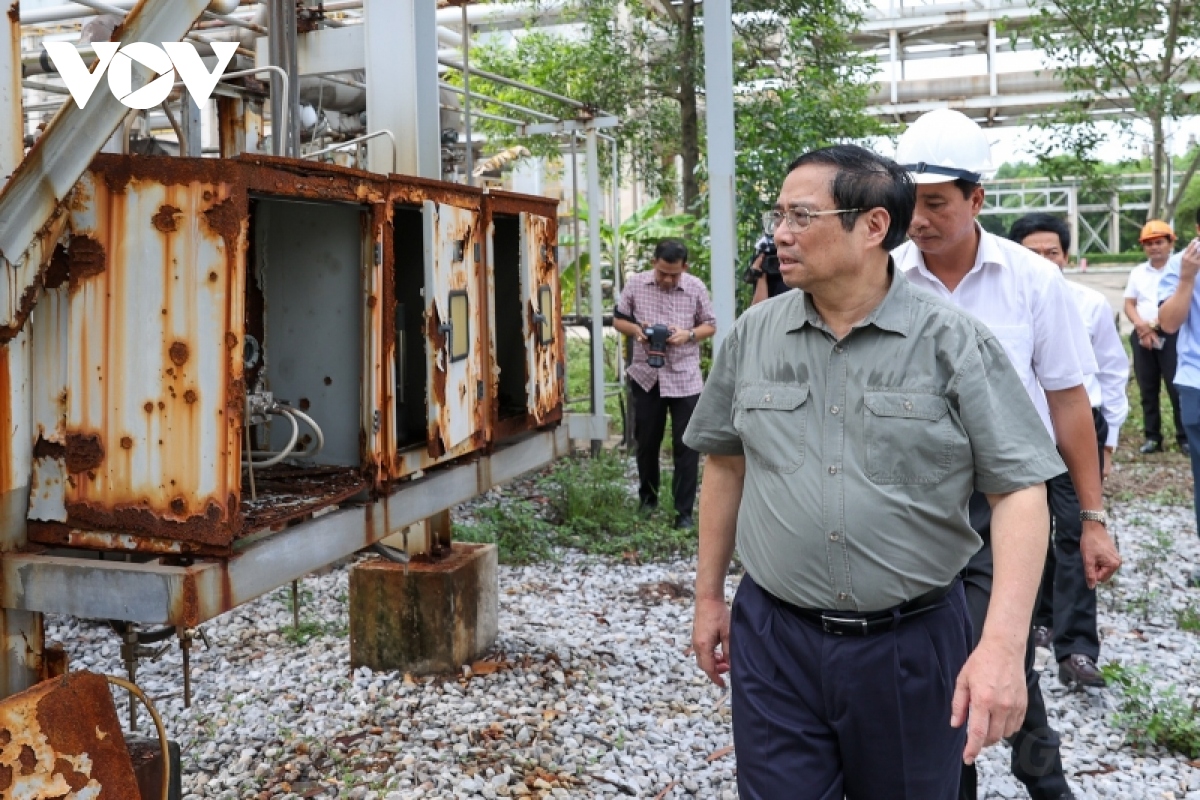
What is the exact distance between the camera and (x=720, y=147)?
5.73 metres

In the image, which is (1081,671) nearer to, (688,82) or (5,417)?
(5,417)

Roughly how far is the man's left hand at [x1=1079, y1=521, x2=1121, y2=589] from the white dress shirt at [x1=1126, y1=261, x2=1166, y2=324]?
7566 millimetres

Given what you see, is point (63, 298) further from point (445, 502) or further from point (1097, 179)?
point (1097, 179)

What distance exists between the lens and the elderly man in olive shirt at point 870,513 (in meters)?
2.45

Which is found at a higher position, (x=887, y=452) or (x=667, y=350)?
(x=667, y=350)

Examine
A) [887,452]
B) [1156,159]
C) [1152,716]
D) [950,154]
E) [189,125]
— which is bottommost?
[1152,716]

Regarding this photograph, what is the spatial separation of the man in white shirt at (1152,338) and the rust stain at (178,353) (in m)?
8.55

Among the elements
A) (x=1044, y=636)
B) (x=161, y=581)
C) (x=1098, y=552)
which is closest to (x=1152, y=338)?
(x=1044, y=636)

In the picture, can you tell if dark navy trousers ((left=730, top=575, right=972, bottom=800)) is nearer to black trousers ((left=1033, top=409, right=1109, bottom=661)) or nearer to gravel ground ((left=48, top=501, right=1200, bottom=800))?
gravel ground ((left=48, top=501, right=1200, bottom=800))

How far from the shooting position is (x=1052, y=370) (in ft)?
10.6

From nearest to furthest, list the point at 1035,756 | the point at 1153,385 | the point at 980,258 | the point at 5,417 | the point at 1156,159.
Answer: the point at 5,417, the point at 980,258, the point at 1035,756, the point at 1153,385, the point at 1156,159

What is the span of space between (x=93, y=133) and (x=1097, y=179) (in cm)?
1317

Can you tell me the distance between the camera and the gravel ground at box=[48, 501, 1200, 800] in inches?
163

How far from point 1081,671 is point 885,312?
2982 mm
